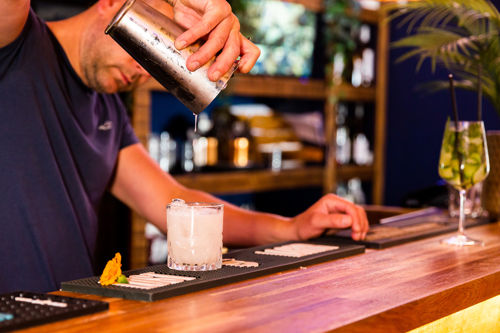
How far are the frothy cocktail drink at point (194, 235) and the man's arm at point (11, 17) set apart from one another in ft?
1.95

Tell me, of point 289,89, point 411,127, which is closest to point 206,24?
point 289,89

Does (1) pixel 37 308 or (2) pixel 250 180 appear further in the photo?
(2) pixel 250 180

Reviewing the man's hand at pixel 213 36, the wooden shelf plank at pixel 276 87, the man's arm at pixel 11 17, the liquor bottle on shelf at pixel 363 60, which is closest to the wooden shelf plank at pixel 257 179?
the wooden shelf plank at pixel 276 87

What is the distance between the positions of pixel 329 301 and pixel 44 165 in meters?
0.96

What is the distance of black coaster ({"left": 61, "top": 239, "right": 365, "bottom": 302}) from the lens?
1.12 meters

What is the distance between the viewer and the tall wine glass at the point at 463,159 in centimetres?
186

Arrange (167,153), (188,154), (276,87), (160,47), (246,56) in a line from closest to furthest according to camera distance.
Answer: (160,47)
(246,56)
(167,153)
(188,154)
(276,87)

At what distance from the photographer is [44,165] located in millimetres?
1787

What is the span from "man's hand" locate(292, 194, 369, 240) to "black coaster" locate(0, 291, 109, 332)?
829 millimetres

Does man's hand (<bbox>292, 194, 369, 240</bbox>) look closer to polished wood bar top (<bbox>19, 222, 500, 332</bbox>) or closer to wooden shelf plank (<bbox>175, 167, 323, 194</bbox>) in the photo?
polished wood bar top (<bbox>19, 222, 500, 332</bbox>)

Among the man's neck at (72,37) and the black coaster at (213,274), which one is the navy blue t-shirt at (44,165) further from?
the black coaster at (213,274)

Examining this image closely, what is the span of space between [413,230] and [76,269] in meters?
0.95

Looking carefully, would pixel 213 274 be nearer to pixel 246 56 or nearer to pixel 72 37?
pixel 246 56

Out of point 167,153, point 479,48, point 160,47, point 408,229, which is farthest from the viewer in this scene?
point 167,153
